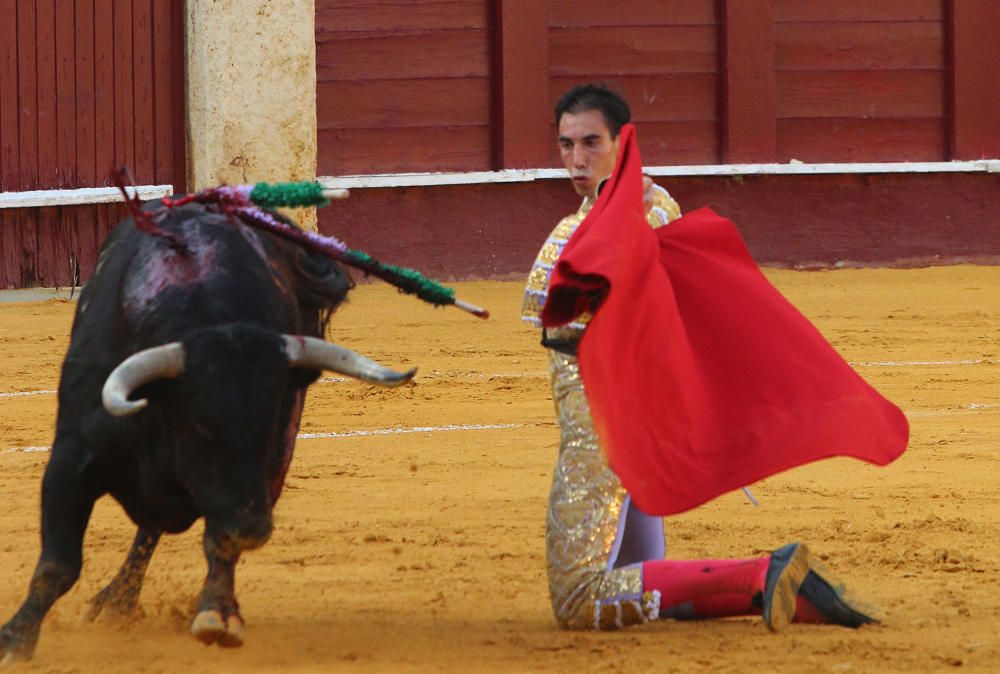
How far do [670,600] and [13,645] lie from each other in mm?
1168

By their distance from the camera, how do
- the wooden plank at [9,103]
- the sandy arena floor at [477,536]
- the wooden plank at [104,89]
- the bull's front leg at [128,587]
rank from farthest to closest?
1. the wooden plank at [104,89]
2. the wooden plank at [9,103]
3. the bull's front leg at [128,587]
4. the sandy arena floor at [477,536]

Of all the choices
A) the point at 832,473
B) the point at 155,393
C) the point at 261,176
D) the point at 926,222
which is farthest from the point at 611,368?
the point at 926,222

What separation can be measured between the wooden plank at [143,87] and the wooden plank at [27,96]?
1.56 ft

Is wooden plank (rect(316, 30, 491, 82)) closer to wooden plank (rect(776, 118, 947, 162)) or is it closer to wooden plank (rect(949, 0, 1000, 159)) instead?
Result: wooden plank (rect(776, 118, 947, 162))

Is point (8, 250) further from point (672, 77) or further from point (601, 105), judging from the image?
point (601, 105)

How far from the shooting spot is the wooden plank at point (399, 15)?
9.00 metres

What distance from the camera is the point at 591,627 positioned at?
132 inches

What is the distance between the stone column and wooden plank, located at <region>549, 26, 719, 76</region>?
1.42 meters

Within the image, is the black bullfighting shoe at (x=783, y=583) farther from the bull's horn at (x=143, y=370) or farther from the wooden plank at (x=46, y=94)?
the wooden plank at (x=46, y=94)

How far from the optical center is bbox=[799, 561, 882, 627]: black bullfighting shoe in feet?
10.9

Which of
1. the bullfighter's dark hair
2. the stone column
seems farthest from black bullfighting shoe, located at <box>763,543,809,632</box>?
the stone column

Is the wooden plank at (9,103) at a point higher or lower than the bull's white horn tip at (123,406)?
higher

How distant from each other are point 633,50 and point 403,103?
1277 mm

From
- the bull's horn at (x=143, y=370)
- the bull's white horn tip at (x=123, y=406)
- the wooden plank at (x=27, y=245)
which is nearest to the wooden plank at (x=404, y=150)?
the wooden plank at (x=27, y=245)
